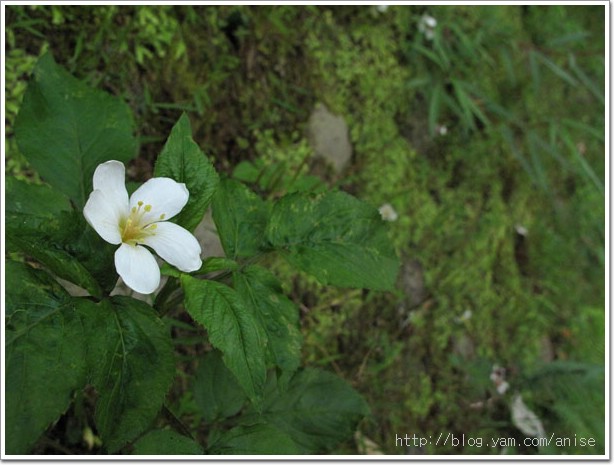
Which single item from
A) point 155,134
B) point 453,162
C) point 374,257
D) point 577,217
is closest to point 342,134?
point 453,162

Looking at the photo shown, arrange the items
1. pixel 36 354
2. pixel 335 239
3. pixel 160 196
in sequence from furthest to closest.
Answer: pixel 335 239 < pixel 160 196 < pixel 36 354

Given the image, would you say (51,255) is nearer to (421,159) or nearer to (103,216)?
(103,216)

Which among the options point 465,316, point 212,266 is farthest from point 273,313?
point 465,316

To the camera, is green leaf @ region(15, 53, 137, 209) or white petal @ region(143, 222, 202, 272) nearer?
white petal @ region(143, 222, 202, 272)

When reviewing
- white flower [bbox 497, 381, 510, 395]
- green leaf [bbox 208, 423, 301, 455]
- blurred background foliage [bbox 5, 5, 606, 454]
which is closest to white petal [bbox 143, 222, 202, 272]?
green leaf [bbox 208, 423, 301, 455]

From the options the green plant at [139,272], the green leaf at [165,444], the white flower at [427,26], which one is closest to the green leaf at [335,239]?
the green plant at [139,272]

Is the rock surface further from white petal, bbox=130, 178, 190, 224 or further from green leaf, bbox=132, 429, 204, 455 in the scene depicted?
green leaf, bbox=132, 429, 204, 455

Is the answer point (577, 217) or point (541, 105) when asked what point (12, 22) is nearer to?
point (541, 105)
